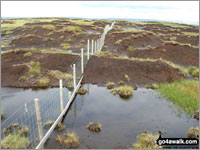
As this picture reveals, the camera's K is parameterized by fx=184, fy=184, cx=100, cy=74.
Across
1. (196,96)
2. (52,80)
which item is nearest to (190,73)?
(196,96)

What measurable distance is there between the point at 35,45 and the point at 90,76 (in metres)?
23.7

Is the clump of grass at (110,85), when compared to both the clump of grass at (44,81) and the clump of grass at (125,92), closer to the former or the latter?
the clump of grass at (125,92)

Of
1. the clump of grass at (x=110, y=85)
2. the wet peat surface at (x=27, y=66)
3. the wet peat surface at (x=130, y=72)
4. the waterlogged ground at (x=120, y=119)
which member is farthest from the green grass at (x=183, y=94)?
the wet peat surface at (x=27, y=66)

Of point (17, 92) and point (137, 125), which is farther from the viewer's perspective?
point (17, 92)

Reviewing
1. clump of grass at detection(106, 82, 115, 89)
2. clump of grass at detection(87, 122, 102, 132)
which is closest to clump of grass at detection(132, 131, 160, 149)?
clump of grass at detection(87, 122, 102, 132)

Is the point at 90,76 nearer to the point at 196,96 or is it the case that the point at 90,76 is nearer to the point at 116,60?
the point at 116,60

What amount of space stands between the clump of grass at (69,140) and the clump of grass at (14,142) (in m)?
1.43

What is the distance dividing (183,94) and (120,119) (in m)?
5.60

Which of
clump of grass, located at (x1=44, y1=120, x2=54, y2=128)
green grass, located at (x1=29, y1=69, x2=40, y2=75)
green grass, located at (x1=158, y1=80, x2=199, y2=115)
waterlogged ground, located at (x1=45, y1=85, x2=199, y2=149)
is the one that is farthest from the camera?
green grass, located at (x1=29, y1=69, x2=40, y2=75)

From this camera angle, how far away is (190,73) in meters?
19.5

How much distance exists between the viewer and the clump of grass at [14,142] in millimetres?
7605

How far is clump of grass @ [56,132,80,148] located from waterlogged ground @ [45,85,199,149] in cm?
20

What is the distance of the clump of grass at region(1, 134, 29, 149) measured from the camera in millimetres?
7605

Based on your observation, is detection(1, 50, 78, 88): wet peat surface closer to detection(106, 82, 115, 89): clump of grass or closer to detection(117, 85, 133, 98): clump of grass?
detection(106, 82, 115, 89): clump of grass
